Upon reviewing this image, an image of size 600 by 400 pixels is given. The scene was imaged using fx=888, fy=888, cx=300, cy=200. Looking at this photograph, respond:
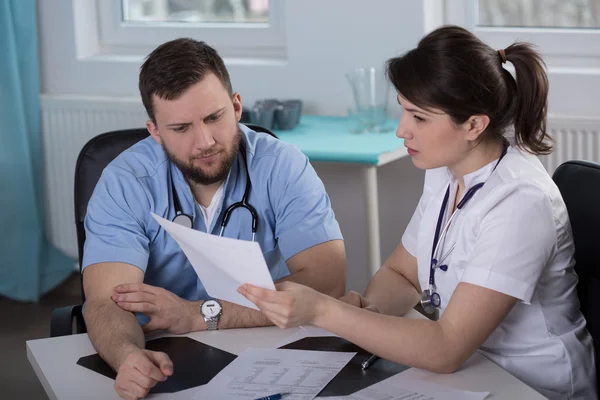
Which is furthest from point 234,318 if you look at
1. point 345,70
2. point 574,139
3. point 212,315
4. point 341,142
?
point 345,70

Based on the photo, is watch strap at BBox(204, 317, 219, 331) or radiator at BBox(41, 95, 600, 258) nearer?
watch strap at BBox(204, 317, 219, 331)

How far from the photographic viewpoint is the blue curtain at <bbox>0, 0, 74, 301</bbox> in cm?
379

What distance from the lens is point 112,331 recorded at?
1689 millimetres

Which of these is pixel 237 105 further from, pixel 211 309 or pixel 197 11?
pixel 197 11

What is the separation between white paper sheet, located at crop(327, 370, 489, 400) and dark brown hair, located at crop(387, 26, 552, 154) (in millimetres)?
487

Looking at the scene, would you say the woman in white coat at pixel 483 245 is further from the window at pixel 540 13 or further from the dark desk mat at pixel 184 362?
the window at pixel 540 13

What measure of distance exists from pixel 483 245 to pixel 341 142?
59.2 inches

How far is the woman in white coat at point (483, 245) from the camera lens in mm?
1525

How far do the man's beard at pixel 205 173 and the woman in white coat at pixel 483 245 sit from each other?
18.5 inches

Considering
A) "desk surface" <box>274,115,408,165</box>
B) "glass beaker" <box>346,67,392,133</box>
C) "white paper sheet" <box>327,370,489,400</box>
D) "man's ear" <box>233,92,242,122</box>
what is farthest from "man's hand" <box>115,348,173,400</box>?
"glass beaker" <box>346,67,392,133</box>

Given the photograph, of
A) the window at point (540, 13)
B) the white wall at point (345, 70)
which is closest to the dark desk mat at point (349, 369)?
the white wall at point (345, 70)

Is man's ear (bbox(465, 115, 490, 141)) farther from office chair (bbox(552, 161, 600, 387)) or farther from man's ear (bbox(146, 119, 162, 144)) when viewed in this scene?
man's ear (bbox(146, 119, 162, 144))

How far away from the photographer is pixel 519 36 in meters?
3.27

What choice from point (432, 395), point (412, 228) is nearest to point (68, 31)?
point (412, 228)
